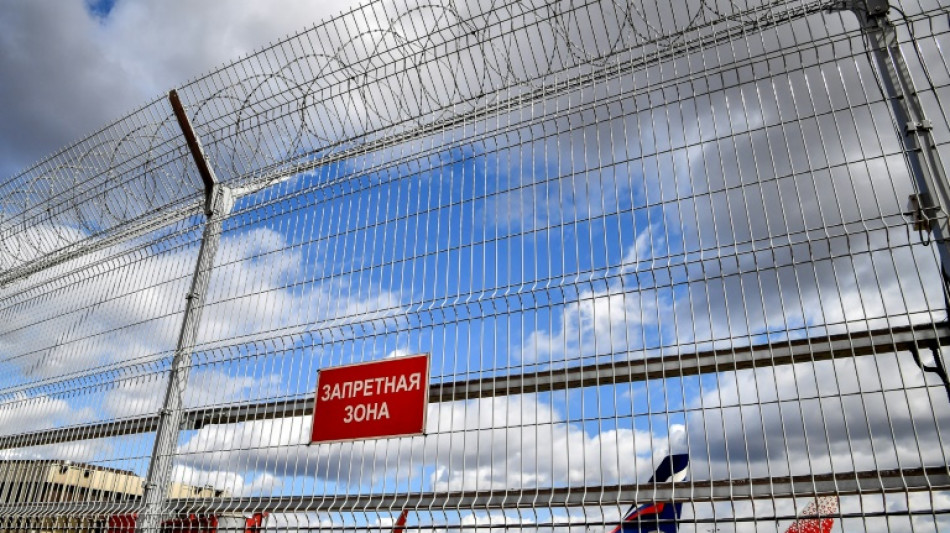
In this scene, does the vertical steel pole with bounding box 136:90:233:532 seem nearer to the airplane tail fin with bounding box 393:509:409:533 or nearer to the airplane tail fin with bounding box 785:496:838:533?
the airplane tail fin with bounding box 393:509:409:533

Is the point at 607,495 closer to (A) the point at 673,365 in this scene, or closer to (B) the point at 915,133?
(A) the point at 673,365

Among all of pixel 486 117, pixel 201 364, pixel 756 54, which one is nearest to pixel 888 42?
pixel 756 54

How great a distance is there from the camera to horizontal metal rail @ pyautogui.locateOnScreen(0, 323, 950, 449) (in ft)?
11.0

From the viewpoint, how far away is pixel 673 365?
151 inches

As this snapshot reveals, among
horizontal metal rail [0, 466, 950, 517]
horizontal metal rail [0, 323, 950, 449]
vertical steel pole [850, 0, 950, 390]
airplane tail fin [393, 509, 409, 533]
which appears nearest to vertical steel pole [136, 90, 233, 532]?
horizontal metal rail [0, 466, 950, 517]

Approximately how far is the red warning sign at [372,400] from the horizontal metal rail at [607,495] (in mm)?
407

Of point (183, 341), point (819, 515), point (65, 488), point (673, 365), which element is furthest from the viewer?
point (65, 488)

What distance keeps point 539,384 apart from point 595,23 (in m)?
2.47

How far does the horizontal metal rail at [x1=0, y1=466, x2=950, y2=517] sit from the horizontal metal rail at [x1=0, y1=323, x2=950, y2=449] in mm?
550

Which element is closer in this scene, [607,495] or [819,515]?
[819,515]

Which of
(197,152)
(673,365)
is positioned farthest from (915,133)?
(197,152)

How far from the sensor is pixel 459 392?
450 cm

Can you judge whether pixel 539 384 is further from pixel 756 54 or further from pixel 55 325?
pixel 55 325

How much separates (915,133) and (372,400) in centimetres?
345
